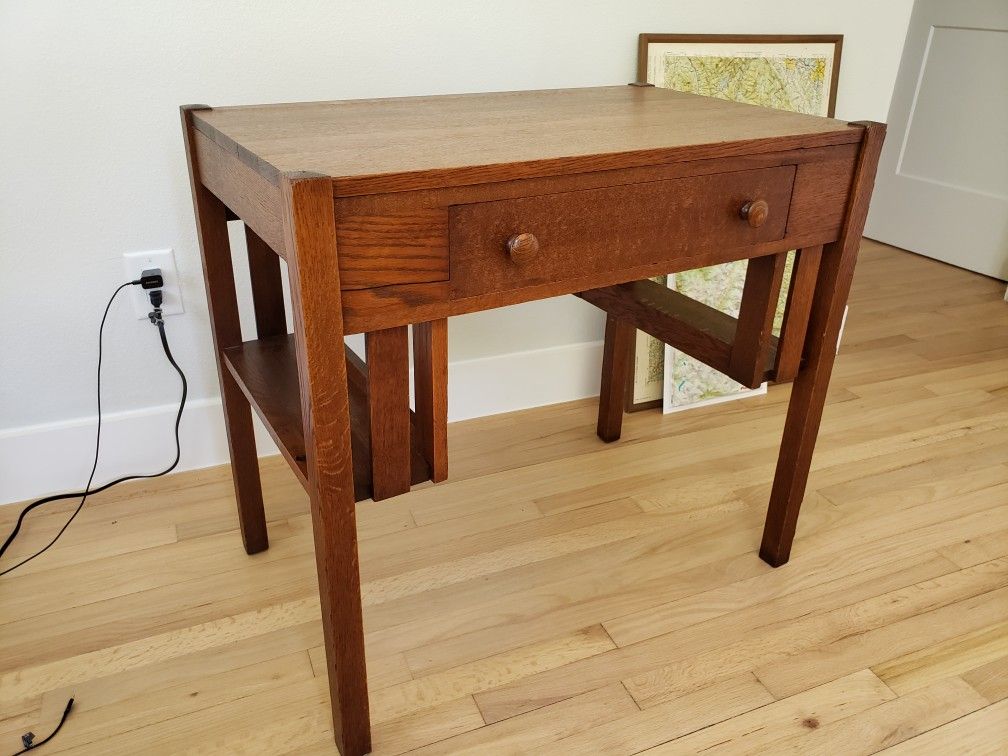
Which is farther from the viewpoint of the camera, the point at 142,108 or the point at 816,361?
the point at 142,108

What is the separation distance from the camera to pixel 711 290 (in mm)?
1698

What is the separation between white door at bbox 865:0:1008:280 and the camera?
2469 millimetres

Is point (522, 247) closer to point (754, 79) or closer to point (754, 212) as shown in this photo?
point (754, 212)

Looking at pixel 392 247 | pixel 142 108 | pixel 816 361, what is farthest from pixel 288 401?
pixel 816 361

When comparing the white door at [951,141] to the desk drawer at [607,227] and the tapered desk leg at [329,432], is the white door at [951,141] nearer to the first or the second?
the desk drawer at [607,227]

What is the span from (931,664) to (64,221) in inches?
54.4

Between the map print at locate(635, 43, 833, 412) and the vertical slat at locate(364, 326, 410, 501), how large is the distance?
892 millimetres

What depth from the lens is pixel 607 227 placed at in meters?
0.87

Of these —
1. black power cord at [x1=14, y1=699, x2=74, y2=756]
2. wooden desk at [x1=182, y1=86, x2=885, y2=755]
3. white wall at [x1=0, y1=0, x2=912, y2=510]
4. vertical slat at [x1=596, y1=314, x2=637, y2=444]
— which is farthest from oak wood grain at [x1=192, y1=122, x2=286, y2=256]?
vertical slat at [x1=596, y1=314, x2=637, y2=444]

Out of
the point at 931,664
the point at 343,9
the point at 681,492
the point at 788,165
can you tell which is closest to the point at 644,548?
the point at 681,492

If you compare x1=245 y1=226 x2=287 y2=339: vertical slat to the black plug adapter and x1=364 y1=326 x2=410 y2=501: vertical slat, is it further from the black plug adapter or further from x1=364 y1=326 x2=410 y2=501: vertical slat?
x1=364 y1=326 x2=410 y2=501: vertical slat

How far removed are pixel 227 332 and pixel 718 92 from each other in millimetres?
1037

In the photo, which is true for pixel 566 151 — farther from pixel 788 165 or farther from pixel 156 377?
pixel 156 377

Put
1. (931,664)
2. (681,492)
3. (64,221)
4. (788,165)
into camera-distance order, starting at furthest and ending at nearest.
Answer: (681,492), (64,221), (931,664), (788,165)
